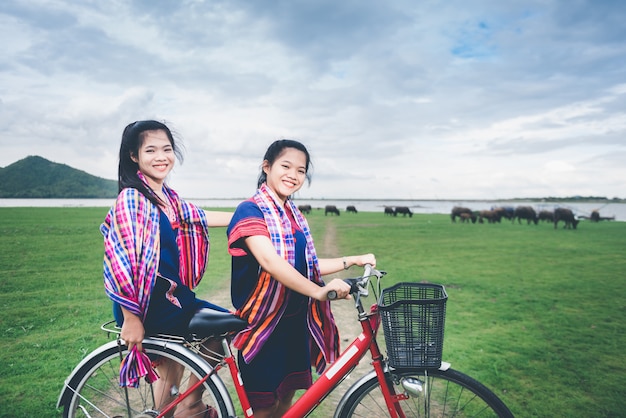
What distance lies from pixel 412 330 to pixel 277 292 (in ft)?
2.77

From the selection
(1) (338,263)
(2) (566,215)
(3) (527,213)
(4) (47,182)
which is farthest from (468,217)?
Answer: (4) (47,182)

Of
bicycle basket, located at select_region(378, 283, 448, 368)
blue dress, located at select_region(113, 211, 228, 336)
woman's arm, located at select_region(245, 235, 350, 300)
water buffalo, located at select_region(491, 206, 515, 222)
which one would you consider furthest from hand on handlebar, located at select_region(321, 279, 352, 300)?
water buffalo, located at select_region(491, 206, 515, 222)

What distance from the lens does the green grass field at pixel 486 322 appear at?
13.6 ft

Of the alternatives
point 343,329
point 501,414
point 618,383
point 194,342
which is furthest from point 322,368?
point 618,383

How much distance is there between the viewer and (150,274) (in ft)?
6.84

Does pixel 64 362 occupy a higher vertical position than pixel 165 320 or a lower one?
lower

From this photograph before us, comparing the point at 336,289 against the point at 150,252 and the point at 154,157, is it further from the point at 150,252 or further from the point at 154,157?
the point at 154,157

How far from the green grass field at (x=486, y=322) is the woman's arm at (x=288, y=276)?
301 centimetres

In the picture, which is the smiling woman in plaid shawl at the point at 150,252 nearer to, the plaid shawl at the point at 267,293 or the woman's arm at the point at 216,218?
the woman's arm at the point at 216,218

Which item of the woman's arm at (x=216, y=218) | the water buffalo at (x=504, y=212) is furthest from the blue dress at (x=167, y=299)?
the water buffalo at (x=504, y=212)

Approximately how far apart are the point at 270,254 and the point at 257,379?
890mm

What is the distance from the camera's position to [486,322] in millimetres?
6801

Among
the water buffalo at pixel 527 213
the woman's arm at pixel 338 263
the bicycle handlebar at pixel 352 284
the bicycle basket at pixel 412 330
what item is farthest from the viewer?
the water buffalo at pixel 527 213

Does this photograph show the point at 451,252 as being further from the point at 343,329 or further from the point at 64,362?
the point at 64,362
